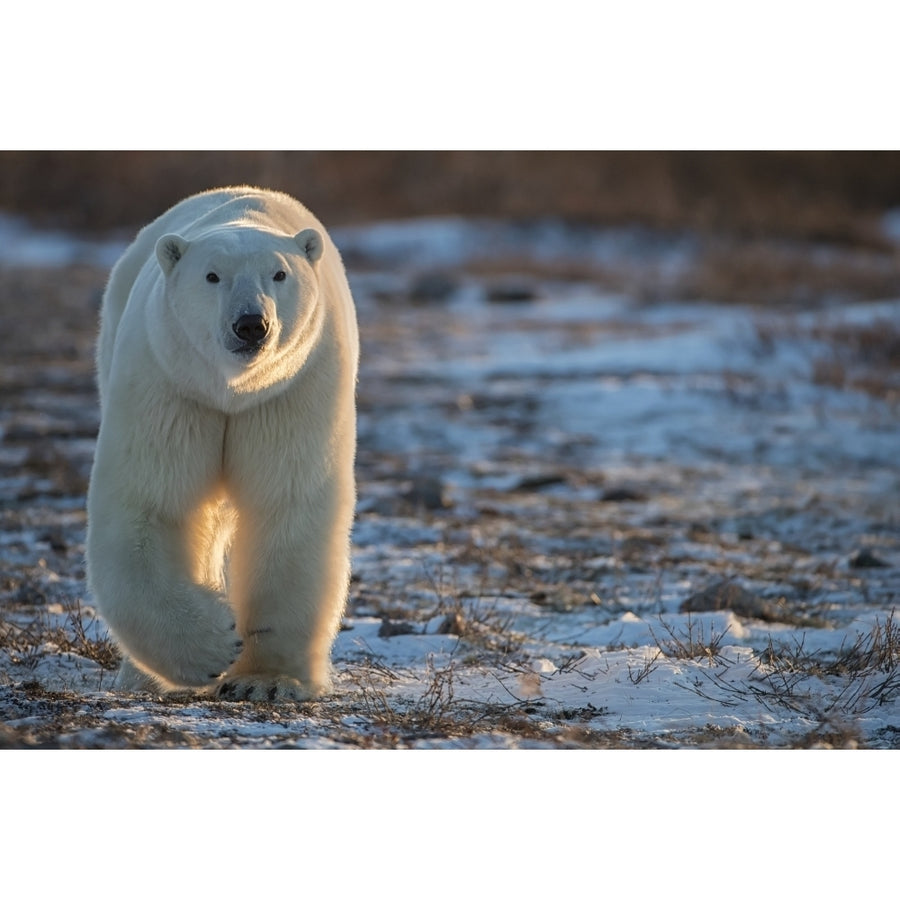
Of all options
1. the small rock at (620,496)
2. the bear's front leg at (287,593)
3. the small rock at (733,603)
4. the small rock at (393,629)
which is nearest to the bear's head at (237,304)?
the bear's front leg at (287,593)

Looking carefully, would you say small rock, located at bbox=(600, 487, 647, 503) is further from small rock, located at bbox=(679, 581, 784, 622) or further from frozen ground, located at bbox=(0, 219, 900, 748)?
small rock, located at bbox=(679, 581, 784, 622)

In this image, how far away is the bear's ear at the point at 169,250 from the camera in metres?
3.78

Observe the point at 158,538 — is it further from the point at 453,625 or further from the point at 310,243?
the point at 453,625

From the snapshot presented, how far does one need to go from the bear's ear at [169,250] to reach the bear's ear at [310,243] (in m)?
0.33

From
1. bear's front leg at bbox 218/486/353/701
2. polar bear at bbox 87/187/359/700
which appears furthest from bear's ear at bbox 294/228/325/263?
bear's front leg at bbox 218/486/353/701

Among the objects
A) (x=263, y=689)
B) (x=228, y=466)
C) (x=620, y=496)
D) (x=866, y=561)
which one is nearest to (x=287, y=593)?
(x=263, y=689)

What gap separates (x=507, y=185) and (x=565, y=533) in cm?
1588

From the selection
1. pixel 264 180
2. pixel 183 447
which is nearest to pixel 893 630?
pixel 183 447

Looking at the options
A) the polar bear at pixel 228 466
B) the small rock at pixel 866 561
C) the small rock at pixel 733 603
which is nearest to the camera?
the polar bear at pixel 228 466

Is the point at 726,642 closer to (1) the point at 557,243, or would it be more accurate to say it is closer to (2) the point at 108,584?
(2) the point at 108,584

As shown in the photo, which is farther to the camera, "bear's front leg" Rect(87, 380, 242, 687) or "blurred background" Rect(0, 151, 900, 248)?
"blurred background" Rect(0, 151, 900, 248)

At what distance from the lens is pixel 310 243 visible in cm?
400

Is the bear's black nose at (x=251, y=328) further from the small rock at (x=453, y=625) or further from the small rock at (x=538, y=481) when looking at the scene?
the small rock at (x=538, y=481)

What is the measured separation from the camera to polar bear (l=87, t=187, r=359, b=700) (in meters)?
3.75
